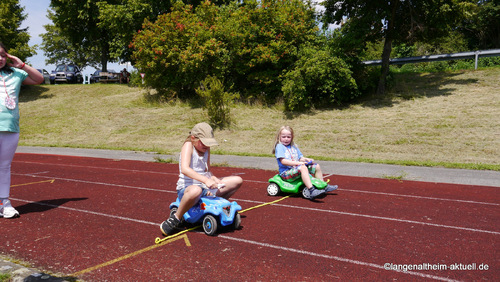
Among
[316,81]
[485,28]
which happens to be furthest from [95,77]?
[485,28]

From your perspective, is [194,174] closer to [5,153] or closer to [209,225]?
[209,225]

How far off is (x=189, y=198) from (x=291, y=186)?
3.07 m

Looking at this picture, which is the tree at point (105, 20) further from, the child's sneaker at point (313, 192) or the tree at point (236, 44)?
the child's sneaker at point (313, 192)

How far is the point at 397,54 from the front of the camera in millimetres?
40625

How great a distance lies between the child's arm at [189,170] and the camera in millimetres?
4719

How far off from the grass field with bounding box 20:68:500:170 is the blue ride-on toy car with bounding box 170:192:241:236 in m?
8.44

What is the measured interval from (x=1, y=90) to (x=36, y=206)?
221 centimetres

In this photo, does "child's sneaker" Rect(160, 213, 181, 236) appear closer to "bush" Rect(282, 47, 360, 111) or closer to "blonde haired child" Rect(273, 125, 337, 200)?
"blonde haired child" Rect(273, 125, 337, 200)

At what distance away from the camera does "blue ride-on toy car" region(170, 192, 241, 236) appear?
4.87 m

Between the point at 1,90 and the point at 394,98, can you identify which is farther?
the point at 394,98

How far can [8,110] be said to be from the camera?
5453mm

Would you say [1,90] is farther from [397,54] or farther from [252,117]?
[397,54]

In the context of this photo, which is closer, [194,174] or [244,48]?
[194,174]

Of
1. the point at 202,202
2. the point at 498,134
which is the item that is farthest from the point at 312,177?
Answer: the point at 498,134
